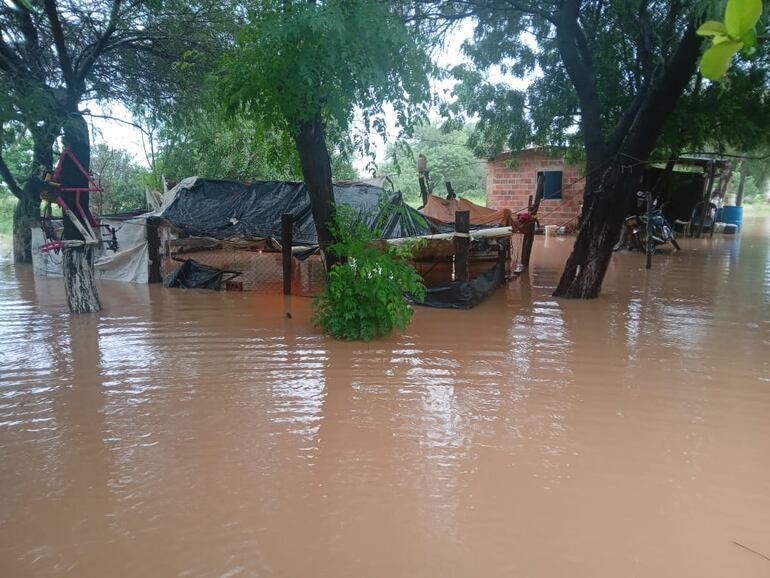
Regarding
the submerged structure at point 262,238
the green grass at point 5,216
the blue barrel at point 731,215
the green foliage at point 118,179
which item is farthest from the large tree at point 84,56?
the blue barrel at point 731,215

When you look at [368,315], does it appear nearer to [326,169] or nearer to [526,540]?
[326,169]

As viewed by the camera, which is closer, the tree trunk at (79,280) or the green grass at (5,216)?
the tree trunk at (79,280)

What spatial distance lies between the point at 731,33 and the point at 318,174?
554cm

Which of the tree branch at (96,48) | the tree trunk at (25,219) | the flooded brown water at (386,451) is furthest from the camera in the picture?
the tree trunk at (25,219)

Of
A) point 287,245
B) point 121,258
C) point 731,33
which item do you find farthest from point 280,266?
point 731,33

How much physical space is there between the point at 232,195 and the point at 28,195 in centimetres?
400

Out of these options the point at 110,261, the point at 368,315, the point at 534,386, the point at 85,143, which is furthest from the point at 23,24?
the point at 534,386

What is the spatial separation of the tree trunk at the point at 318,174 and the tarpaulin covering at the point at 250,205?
4172mm

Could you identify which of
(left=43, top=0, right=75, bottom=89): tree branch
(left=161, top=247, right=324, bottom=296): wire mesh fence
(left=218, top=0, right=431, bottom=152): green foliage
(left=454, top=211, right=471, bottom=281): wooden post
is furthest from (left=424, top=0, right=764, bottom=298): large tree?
(left=43, top=0, right=75, bottom=89): tree branch

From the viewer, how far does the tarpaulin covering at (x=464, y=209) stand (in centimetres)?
1116

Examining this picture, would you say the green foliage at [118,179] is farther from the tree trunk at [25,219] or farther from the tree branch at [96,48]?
the tree branch at [96,48]

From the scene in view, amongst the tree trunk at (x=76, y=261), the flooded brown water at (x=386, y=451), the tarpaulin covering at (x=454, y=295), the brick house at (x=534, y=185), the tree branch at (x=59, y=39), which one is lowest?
the flooded brown water at (x=386, y=451)

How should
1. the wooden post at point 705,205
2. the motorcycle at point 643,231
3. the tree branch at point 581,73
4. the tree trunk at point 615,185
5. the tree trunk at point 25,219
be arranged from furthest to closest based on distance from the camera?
the wooden post at point 705,205 < the motorcycle at point 643,231 < the tree trunk at point 25,219 < the tree branch at point 581,73 < the tree trunk at point 615,185

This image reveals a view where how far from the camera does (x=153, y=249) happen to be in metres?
9.84
